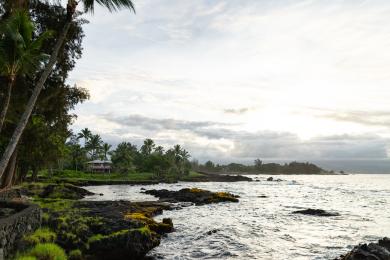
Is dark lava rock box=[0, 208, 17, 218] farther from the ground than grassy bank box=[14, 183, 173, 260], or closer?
farther from the ground

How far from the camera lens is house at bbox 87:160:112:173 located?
431ft

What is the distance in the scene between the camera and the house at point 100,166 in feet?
431

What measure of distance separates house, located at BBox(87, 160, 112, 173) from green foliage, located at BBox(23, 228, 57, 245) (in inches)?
4578

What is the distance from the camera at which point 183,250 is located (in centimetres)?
2119

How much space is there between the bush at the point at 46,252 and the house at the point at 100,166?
390 ft

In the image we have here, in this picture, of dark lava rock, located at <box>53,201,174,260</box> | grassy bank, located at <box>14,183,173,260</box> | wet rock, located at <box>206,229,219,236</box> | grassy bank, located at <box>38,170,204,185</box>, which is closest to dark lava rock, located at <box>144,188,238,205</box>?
wet rock, located at <box>206,229,219,236</box>

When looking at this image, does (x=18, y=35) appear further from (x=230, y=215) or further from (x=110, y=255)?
(x=230, y=215)

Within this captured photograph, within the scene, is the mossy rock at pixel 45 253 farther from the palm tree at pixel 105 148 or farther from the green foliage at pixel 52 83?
the palm tree at pixel 105 148

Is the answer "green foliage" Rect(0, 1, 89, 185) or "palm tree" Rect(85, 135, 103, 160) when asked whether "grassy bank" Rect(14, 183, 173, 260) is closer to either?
"green foliage" Rect(0, 1, 89, 185)

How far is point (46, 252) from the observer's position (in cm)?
1380

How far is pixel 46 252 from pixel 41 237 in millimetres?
1943

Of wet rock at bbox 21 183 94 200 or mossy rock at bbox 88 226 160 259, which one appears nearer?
mossy rock at bbox 88 226 160 259

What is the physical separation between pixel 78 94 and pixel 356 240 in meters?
22.8

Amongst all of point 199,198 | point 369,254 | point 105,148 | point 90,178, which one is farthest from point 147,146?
point 369,254
